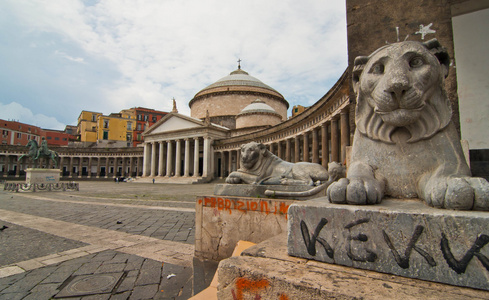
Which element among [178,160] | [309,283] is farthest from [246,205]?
[178,160]

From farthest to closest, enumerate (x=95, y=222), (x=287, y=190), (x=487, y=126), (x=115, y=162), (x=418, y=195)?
1. (x=115, y=162)
2. (x=95, y=222)
3. (x=487, y=126)
4. (x=287, y=190)
5. (x=418, y=195)

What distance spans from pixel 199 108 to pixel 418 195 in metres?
45.6

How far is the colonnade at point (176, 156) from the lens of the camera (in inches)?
1412

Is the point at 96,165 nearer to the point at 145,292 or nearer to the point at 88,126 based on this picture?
the point at 88,126

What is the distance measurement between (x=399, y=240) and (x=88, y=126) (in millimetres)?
65367

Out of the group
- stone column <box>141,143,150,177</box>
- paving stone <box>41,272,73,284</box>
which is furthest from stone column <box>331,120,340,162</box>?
stone column <box>141,143,150,177</box>

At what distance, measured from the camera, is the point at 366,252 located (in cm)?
121

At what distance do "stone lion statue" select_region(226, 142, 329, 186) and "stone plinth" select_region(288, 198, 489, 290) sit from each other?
2.20 metres

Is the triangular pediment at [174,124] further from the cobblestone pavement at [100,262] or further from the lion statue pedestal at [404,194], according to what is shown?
the lion statue pedestal at [404,194]

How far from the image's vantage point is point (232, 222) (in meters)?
3.06

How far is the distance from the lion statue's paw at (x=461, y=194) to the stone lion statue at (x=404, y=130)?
56 mm

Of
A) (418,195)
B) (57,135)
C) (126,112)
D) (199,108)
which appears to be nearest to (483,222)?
(418,195)

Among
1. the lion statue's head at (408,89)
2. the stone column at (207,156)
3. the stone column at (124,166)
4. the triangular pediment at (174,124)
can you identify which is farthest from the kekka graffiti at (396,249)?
the stone column at (124,166)

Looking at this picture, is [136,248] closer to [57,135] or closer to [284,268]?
[284,268]
